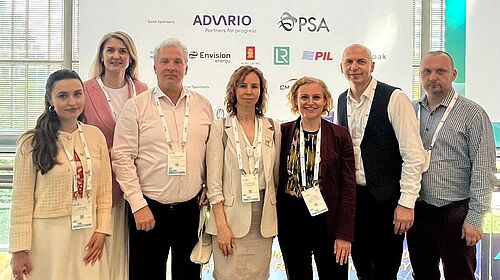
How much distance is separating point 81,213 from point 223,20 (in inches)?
81.1

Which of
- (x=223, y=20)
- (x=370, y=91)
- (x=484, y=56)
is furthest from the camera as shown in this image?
(x=484, y=56)

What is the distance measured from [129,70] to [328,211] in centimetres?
139

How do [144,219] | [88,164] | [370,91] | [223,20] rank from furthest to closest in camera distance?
[223,20] → [370,91] → [144,219] → [88,164]

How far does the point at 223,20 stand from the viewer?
155 inches

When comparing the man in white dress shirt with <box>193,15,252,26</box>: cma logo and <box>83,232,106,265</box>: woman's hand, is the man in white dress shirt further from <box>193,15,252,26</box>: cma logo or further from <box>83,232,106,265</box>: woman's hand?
<box>193,15,252,26</box>: cma logo

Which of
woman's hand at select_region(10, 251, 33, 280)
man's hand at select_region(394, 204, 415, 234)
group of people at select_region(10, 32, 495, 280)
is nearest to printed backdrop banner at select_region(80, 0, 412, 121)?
group of people at select_region(10, 32, 495, 280)

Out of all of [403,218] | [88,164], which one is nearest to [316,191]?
[403,218]

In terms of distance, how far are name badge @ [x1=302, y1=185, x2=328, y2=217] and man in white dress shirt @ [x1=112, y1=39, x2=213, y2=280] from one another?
58cm

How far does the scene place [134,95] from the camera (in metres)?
2.88

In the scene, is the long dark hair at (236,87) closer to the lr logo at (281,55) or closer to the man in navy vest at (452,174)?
the man in navy vest at (452,174)

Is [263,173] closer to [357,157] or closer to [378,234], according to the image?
[357,157]

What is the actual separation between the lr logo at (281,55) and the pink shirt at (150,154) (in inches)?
56.9

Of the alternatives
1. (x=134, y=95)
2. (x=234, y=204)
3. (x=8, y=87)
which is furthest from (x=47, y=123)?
(x=8, y=87)

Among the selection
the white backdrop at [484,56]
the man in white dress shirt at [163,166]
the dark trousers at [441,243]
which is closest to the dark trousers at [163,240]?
the man in white dress shirt at [163,166]
